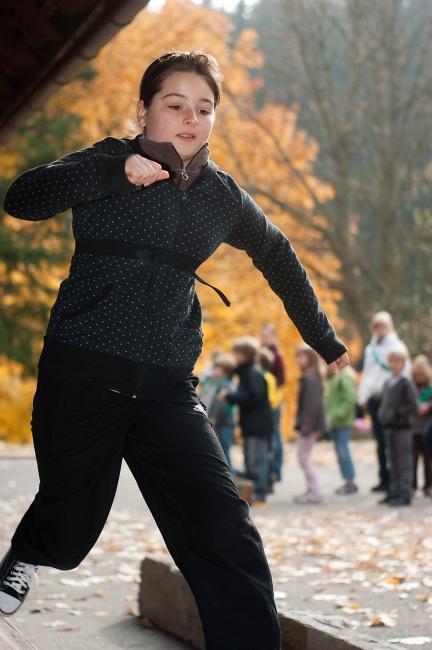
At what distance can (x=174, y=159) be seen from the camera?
339 cm

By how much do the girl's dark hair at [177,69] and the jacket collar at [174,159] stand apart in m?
0.18

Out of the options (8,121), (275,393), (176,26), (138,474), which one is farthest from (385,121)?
(138,474)

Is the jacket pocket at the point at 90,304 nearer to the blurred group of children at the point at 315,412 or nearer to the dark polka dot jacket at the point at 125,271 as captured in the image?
the dark polka dot jacket at the point at 125,271

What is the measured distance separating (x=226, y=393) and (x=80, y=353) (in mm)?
8666

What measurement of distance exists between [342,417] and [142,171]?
32.2 feet

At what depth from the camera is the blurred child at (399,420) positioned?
10977mm

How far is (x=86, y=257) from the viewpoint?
3410 millimetres

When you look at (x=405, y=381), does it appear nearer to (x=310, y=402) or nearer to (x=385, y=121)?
(x=310, y=402)

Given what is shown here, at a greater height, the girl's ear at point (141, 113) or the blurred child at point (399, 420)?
the girl's ear at point (141, 113)

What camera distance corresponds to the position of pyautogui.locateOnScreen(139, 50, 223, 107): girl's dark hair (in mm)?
3555

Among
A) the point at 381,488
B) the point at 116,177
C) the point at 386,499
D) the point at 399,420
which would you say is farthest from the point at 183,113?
the point at 381,488

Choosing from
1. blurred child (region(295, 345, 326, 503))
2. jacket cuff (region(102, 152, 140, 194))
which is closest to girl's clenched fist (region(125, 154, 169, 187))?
jacket cuff (region(102, 152, 140, 194))

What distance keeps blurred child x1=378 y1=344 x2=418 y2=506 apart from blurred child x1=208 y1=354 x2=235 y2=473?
2271mm

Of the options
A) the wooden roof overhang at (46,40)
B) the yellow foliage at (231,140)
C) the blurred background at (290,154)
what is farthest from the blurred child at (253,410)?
the yellow foliage at (231,140)
